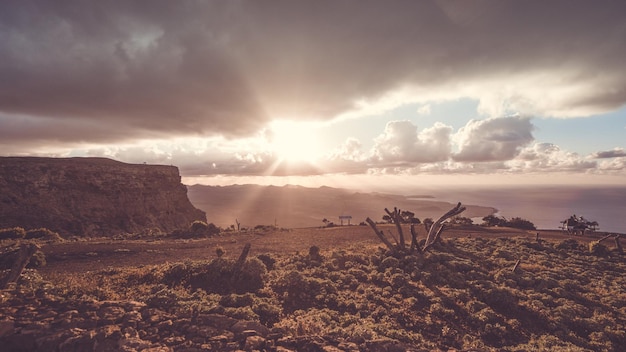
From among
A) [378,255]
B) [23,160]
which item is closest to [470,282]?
[378,255]

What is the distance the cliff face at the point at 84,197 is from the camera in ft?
191

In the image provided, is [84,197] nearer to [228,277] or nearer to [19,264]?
[19,264]

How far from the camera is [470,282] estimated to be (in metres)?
18.7

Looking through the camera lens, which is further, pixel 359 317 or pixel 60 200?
pixel 60 200

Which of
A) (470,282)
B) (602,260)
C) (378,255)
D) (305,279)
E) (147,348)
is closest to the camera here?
(147,348)

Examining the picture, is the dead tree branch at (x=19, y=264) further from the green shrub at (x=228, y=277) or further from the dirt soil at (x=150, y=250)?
the green shrub at (x=228, y=277)

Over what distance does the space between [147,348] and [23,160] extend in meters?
79.1

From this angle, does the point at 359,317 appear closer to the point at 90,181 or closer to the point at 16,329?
the point at 16,329

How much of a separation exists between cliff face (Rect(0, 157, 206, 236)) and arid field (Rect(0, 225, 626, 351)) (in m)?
42.7

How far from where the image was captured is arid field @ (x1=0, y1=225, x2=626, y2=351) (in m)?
9.93

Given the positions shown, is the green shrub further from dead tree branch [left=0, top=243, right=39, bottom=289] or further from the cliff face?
the cliff face

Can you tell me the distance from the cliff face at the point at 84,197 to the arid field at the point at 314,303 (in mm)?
42735

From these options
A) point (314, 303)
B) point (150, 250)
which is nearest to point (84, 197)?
point (150, 250)

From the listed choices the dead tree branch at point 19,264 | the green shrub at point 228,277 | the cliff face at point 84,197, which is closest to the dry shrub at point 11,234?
the cliff face at point 84,197
